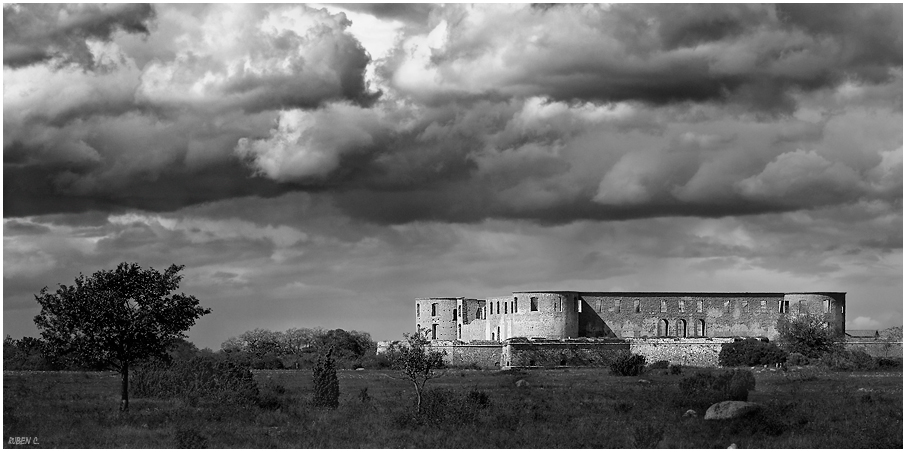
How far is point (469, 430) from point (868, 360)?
173ft

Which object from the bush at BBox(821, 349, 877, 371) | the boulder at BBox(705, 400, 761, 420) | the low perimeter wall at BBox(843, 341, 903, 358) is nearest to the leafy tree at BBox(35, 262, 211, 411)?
the boulder at BBox(705, 400, 761, 420)

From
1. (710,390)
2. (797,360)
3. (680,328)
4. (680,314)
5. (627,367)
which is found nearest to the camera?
(710,390)

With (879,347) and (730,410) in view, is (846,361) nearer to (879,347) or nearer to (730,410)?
(879,347)

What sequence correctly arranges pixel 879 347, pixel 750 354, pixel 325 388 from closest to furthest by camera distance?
pixel 325 388
pixel 750 354
pixel 879 347

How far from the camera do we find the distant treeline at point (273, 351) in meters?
64.7

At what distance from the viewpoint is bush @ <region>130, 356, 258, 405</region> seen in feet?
125

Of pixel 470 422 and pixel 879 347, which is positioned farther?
pixel 879 347

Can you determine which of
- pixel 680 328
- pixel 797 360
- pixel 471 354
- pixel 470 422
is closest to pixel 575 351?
pixel 471 354

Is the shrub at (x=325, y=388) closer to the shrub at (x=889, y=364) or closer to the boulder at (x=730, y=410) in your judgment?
the boulder at (x=730, y=410)

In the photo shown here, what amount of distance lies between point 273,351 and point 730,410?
76.6 metres

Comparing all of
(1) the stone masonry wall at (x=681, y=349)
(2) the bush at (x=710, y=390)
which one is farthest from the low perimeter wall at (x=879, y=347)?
(2) the bush at (x=710, y=390)

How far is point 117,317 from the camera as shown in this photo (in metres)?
35.5

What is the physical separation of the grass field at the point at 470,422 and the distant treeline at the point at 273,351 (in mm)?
3552

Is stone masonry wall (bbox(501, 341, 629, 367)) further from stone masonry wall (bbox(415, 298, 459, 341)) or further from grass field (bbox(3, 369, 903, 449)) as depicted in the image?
grass field (bbox(3, 369, 903, 449))
